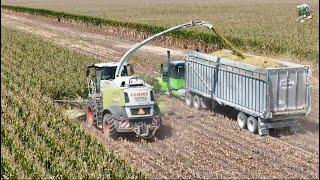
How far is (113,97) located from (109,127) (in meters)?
1.03

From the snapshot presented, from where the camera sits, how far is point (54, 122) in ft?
64.0

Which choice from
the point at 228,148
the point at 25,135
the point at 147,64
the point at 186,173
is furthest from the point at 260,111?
the point at 147,64

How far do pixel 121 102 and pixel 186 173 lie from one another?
389 cm

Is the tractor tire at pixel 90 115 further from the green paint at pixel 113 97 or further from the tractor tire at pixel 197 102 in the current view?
the tractor tire at pixel 197 102

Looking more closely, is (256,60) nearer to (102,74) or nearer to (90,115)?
(102,74)

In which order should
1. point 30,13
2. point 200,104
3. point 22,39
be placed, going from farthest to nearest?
point 30,13 < point 22,39 < point 200,104

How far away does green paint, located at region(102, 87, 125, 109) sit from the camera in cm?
1801

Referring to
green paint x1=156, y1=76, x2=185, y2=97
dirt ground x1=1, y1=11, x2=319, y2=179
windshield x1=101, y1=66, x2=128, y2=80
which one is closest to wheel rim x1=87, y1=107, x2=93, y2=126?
dirt ground x1=1, y1=11, x2=319, y2=179

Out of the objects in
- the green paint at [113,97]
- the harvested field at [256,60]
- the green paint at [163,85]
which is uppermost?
the harvested field at [256,60]

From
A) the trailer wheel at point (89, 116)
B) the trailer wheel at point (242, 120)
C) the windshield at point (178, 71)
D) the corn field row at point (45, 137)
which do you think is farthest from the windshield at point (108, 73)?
the trailer wheel at point (242, 120)

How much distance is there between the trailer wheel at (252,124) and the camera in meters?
18.8

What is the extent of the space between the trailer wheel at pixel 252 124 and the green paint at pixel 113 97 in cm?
456

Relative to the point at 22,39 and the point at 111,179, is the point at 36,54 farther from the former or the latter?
the point at 111,179

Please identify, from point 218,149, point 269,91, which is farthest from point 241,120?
point 218,149
